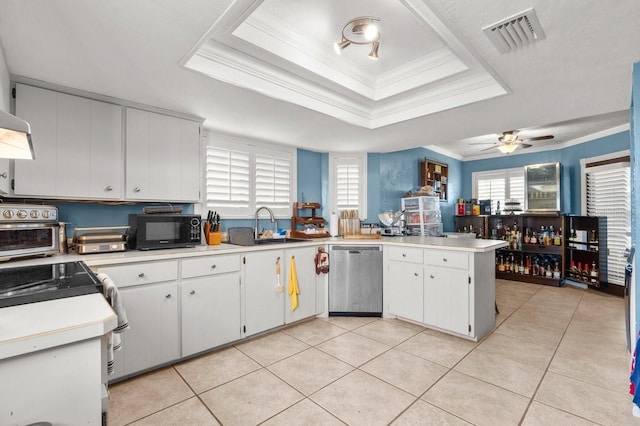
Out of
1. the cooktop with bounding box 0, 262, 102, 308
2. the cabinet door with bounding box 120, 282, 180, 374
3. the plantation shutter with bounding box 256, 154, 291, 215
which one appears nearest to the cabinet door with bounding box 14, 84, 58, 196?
the cooktop with bounding box 0, 262, 102, 308

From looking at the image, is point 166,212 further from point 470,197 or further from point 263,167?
point 470,197

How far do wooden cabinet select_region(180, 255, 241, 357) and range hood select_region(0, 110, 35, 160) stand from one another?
1.35m

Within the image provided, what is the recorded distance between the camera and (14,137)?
118 cm

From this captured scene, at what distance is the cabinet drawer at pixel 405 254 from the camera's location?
324cm

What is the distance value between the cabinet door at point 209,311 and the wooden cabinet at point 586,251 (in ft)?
18.4

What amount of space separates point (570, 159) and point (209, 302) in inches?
254

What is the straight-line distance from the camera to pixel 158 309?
2316 mm

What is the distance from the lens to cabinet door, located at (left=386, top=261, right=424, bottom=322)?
10.6 ft

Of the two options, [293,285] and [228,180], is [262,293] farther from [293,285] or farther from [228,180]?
[228,180]

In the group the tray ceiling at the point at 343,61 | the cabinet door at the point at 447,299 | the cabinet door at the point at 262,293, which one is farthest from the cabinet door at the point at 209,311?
the cabinet door at the point at 447,299

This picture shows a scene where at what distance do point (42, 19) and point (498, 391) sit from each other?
11.8ft

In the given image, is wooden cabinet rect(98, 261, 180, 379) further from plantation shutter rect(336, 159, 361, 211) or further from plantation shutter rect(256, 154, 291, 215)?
plantation shutter rect(336, 159, 361, 211)

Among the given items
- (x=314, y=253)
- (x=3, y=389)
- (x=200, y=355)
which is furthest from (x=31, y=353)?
(x=314, y=253)

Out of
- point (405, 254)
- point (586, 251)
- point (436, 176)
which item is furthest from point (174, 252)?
point (586, 251)
